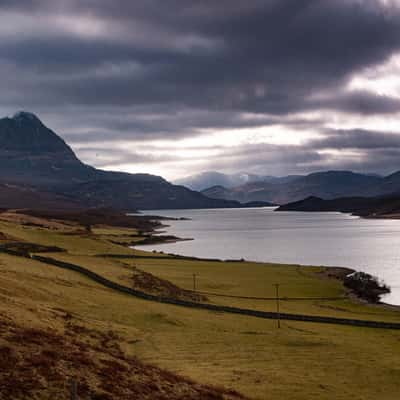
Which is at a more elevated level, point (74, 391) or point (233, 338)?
point (74, 391)

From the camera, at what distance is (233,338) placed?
53.7m

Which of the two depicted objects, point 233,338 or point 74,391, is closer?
point 74,391

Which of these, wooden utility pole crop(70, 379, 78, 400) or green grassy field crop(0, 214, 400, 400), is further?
green grassy field crop(0, 214, 400, 400)

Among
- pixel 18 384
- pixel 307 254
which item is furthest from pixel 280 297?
pixel 307 254

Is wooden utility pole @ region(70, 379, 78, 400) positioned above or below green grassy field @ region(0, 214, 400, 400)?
above

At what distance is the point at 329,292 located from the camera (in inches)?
3878

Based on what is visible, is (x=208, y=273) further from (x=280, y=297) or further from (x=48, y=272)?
(x=48, y=272)

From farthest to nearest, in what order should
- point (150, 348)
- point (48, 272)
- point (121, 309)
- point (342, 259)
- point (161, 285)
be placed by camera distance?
point (342, 259)
point (161, 285)
point (48, 272)
point (121, 309)
point (150, 348)

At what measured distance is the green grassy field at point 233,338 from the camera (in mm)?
40375

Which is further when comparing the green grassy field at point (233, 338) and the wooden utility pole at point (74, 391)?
the green grassy field at point (233, 338)

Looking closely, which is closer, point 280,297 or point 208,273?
point 280,297

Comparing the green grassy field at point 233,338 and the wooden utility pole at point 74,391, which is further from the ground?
the wooden utility pole at point 74,391

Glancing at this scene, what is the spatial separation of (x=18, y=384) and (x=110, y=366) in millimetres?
7384

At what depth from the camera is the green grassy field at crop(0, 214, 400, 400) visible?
40.4 meters
